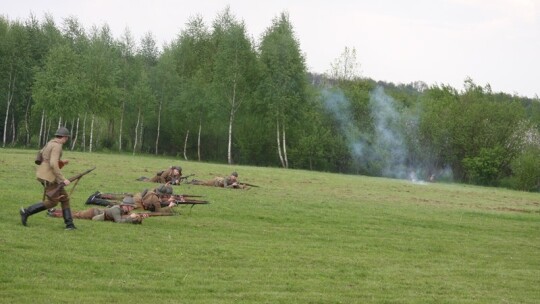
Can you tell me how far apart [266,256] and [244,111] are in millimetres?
59399

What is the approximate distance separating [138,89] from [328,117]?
21.3 metres

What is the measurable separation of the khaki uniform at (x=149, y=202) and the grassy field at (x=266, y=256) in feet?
2.64

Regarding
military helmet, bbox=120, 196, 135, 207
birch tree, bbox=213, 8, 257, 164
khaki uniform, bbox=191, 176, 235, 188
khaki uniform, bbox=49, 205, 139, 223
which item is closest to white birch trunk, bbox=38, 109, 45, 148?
birch tree, bbox=213, 8, 257, 164

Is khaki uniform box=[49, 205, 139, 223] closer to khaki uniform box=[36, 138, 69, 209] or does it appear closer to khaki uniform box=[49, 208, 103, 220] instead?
khaki uniform box=[49, 208, 103, 220]

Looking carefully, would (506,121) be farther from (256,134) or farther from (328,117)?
(256,134)

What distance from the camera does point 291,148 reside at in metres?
76.1

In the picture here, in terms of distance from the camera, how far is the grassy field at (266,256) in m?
11.5

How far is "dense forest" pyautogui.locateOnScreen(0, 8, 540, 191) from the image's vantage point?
2768 inches

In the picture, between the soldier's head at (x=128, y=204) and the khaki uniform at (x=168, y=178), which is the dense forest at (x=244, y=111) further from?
the soldier's head at (x=128, y=204)

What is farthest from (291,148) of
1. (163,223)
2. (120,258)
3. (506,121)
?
(120,258)

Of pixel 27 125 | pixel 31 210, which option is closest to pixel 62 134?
pixel 31 210

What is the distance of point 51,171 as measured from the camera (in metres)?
15.9

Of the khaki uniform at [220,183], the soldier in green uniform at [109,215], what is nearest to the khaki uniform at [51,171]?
the soldier in green uniform at [109,215]

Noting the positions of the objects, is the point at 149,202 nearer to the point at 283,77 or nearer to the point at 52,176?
the point at 52,176
